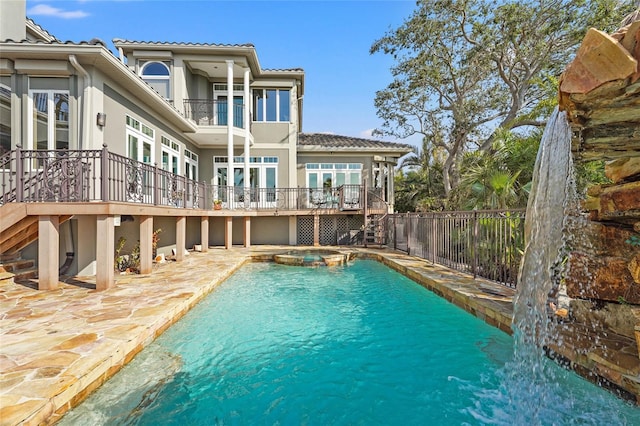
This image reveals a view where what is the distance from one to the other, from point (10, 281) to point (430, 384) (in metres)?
7.97

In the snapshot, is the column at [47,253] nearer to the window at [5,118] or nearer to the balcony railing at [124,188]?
the balcony railing at [124,188]

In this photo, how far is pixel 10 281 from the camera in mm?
6215

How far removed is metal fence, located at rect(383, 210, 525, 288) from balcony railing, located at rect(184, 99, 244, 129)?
9020mm

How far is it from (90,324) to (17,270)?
452cm

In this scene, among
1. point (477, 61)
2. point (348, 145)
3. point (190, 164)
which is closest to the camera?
point (190, 164)

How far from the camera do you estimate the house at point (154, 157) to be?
20.0ft

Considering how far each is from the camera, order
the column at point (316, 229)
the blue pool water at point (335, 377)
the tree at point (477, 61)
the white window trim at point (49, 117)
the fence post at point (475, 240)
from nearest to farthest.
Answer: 1. the blue pool water at point (335, 377)
2. the fence post at point (475, 240)
3. the white window trim at point (49, 117)
4. the tree at point (477, 61)
5. the column at point (316, 229)

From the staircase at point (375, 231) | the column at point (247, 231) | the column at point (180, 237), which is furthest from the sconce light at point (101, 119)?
the staircase at point (375, 231)

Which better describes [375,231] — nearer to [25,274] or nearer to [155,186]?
[155,186]

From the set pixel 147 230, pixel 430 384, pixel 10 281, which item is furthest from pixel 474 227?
pixel 10 281

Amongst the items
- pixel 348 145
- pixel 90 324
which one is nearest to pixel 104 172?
pixel 90 324

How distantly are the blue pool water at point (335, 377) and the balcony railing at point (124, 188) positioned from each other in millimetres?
3473

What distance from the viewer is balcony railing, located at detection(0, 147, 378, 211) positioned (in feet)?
19.5

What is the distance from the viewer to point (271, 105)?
50.4 feet
